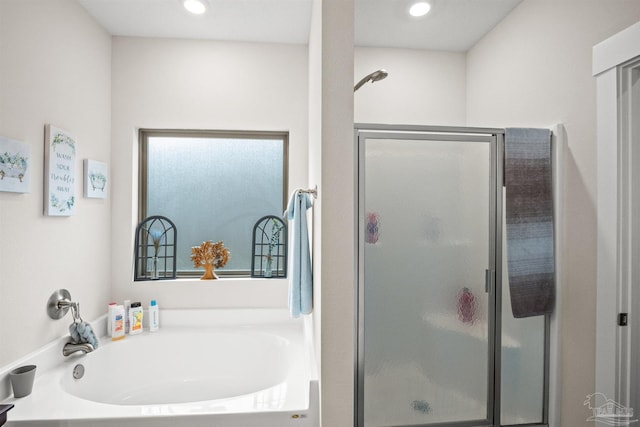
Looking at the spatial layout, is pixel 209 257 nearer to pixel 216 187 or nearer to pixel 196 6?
pixel 216 187

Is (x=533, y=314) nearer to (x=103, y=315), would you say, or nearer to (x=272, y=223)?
(x=272, y=223)

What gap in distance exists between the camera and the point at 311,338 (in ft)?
6.11

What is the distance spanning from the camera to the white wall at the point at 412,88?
8.53 ft

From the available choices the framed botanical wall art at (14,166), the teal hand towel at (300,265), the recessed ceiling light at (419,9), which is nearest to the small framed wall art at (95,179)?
the framed botanical wall art at (14,166)

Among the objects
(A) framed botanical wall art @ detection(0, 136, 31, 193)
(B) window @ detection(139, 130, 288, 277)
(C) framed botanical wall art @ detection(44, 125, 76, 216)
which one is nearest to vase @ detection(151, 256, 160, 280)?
(B) window @ detection(139, 130, 288, 277)

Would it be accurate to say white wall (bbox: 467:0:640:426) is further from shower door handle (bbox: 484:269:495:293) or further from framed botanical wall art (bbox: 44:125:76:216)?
framed botanical wall art (bbox: 44:125:76:216)

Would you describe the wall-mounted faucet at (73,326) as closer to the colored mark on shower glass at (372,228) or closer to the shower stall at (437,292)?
the shower stall at (437,292)

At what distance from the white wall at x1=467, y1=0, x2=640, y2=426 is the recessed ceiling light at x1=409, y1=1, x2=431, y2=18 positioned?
57cm

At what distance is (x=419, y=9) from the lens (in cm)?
216

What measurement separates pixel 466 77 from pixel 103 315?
10.0 feet

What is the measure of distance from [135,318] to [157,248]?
49 centimetres

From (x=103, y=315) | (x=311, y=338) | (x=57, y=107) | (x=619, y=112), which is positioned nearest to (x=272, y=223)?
(x=311, y=338)

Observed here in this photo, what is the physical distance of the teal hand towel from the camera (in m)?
1.66


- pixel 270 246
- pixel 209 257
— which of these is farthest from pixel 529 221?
pixel 209 257
